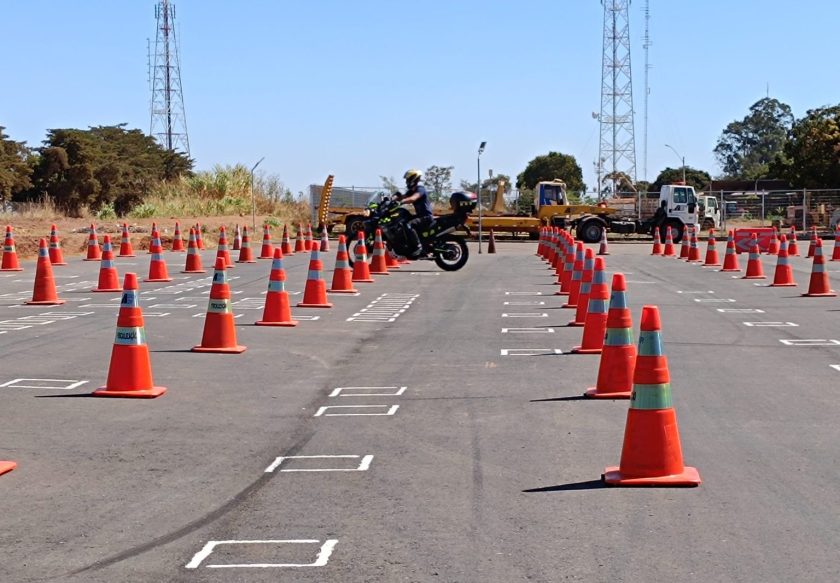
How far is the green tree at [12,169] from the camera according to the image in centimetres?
5116

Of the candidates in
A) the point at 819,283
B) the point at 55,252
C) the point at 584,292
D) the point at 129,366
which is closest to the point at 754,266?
the point at 819,283

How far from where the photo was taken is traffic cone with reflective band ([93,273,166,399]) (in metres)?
10.4

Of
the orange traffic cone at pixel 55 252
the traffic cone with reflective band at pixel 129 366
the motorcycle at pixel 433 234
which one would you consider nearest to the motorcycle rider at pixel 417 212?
the motorcycle at pixel 433 234

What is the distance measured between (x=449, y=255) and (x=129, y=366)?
57.7 feet

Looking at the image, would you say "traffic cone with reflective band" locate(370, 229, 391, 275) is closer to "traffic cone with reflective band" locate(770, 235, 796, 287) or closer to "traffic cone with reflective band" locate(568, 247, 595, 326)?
"traffic cone with reflective band" locate(770, 235, 796, 287)

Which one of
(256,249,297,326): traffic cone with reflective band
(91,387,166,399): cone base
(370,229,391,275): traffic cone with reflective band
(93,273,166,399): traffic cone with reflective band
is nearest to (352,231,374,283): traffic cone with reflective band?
(370,229,391,275): traffic cone with reflective band

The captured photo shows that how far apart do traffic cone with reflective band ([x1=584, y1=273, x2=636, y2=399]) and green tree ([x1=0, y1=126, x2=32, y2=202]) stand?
4415 centimetres

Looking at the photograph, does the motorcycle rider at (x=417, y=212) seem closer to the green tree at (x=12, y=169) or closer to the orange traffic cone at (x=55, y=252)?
the orange traffic cone at (x=55, y=252)

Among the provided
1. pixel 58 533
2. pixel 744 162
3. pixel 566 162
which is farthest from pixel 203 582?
pixel 744 162

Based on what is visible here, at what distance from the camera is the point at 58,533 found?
6219 millimetres

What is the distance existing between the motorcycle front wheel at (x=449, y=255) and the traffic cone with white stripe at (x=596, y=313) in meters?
14.6

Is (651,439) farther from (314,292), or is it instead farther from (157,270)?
(157,270)

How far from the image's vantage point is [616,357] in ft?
32.3

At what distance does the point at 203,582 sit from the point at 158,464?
2.57m
